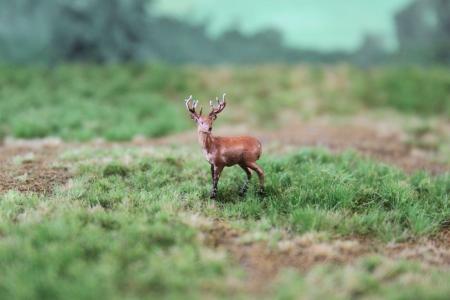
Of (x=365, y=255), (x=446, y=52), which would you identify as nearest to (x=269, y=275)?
(x=365, y=255)

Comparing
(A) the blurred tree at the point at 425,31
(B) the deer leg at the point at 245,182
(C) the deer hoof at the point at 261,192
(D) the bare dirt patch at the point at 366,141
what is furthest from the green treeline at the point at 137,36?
(C) the deer hoof at the point at 261,192

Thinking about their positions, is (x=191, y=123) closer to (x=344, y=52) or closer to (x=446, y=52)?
(x=446, y=52)

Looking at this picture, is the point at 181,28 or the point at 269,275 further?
the point at 181,28

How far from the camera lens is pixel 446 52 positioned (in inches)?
1163

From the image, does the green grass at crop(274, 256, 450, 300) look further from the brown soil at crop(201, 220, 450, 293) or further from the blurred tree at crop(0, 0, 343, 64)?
the blurred tree at crop(0, 0, 343, 64)

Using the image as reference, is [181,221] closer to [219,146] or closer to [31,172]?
[219,146]

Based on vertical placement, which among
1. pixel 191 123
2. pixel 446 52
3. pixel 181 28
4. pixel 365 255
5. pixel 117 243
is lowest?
pixel 365 255

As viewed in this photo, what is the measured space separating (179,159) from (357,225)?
4.16m

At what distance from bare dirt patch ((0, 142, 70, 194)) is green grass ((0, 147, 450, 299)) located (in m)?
0.34

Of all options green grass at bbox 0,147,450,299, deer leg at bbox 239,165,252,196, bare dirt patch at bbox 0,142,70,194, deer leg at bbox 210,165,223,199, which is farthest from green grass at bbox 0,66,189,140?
deer leg at bbox 210,165,223,199

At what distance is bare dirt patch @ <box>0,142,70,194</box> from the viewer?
8211mm

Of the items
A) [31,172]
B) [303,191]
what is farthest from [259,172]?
[31,172]

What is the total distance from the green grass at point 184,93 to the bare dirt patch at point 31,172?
14.4 feet

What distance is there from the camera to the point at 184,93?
21.4 m
